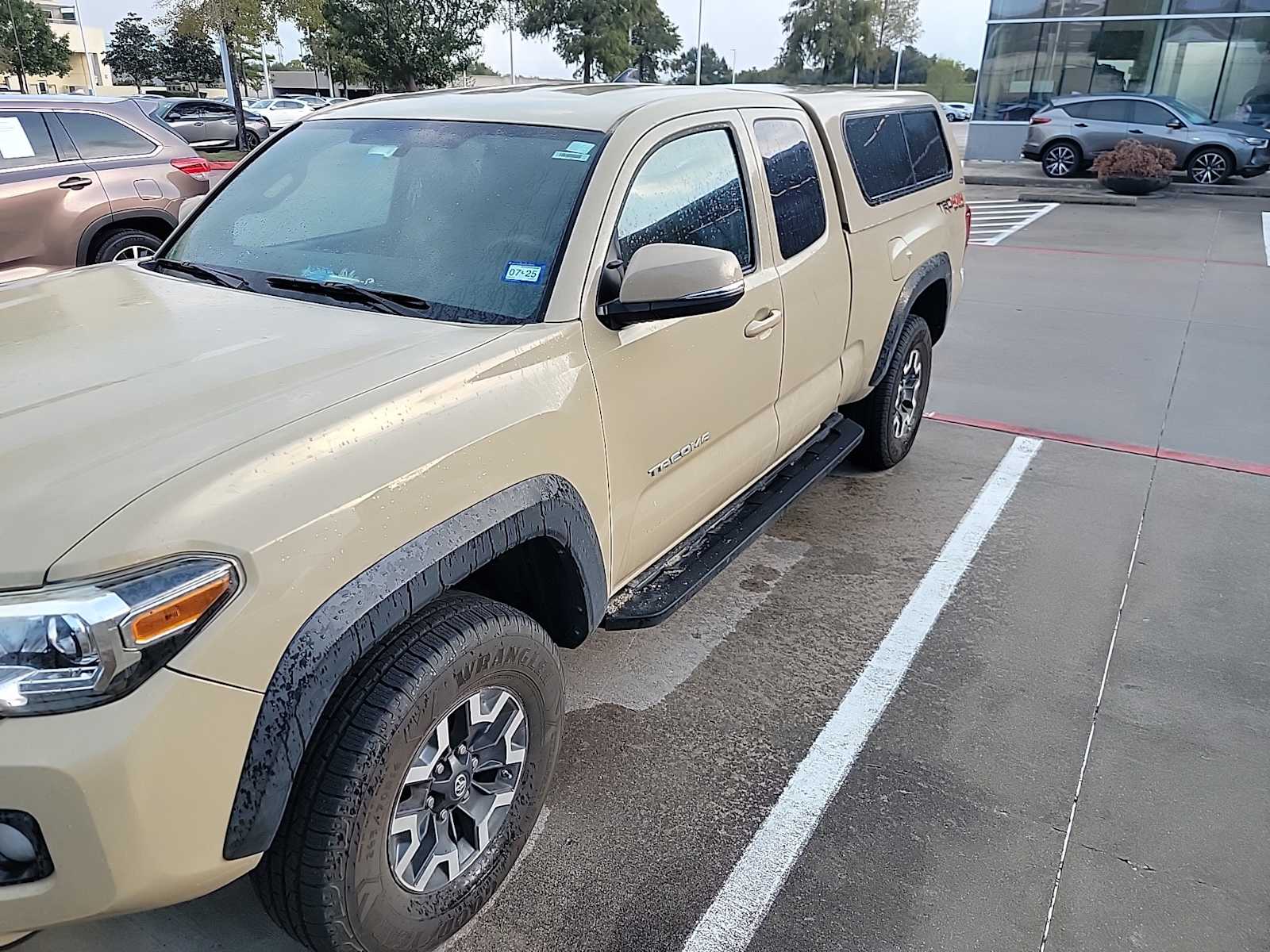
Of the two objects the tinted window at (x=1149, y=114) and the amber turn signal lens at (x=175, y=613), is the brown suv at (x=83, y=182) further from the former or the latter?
the tinted window at (x=1149, y=114)

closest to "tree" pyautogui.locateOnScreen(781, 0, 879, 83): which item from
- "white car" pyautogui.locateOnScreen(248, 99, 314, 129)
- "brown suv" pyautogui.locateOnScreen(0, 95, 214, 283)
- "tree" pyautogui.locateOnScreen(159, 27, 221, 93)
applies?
"tree" pyautogui.locateOnScreen(159, 27, 221, 93)

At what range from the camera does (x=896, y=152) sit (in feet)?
15.2

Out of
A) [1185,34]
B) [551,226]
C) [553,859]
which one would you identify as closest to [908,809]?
[553,859]

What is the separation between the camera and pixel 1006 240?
13.0 metres

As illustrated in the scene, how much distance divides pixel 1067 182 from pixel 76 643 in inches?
833

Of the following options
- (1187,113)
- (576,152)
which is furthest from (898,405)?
(1187,113)

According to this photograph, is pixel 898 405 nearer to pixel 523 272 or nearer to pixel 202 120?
pixel 523 272

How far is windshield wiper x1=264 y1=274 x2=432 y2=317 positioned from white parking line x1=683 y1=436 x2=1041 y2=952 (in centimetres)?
165

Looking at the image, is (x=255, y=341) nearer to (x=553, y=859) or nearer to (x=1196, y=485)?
(x=553, y=859)

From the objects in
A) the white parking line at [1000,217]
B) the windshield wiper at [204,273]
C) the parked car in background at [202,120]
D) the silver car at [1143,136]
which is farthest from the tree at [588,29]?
the windshield wiper at [204,273]

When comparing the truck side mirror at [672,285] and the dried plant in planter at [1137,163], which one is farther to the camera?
the dried plant in planter at [1137,163]

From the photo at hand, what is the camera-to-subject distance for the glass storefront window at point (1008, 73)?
22719 mm

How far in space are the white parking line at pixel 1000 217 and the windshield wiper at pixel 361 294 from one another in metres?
11.4

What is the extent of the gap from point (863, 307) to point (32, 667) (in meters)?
3.42
